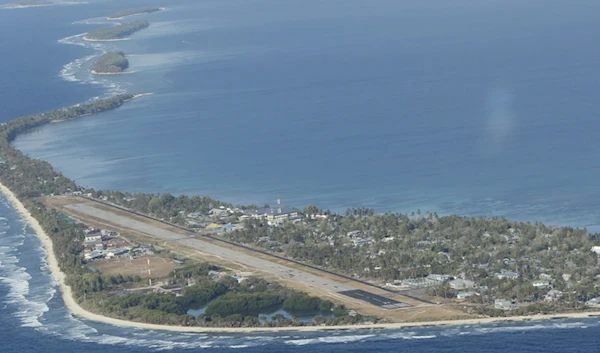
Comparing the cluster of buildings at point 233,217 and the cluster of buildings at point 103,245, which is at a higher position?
the cluster of buildings at point 233,217

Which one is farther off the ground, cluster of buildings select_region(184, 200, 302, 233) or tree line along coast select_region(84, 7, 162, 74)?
tree line along coast select_region(84, 7, 162, 74)

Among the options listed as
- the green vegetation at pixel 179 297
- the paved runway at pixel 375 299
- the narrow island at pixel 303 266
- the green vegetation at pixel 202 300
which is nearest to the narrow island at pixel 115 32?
the narrow island at pixel 303 266

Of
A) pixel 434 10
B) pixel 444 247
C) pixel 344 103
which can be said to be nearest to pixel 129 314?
pixel 444 247

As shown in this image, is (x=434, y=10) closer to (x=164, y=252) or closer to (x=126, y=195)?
(x=126, y=195)

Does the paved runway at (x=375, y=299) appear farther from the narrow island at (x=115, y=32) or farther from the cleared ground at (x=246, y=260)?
the narrow island at (x=115, y=32)

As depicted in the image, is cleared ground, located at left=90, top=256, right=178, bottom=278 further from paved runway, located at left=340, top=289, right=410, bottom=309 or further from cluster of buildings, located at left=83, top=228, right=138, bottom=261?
paved runway, located at left=340, top=289, right=410, bottom=309

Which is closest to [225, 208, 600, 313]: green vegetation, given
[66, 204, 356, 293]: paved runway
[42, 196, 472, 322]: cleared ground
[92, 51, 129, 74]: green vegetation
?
[42, 196, 472, 322]: cleared ground

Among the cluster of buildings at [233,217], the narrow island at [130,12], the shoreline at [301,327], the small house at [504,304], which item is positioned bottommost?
the shoreline at [301,327]
